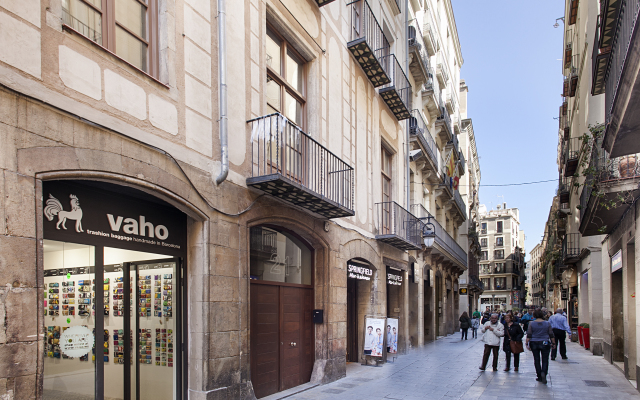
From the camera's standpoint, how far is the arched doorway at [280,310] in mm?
9062

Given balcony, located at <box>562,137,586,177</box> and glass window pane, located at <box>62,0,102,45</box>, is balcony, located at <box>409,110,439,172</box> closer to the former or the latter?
balcony, located at <box>562,137,586,177</box>

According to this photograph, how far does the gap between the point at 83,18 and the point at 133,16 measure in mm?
889

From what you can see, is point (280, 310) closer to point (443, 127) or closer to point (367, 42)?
point (367, 42)

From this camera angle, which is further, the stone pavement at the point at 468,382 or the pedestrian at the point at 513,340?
the pedestrian at the point at 513,340

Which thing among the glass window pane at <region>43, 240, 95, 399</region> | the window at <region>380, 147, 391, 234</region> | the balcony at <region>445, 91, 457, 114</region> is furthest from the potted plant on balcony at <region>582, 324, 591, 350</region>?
the glass window pane at <region>43, 240, 95, 399</region>

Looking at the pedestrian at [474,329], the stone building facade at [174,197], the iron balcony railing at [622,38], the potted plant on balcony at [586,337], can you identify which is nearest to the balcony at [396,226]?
the stone building facade at [174,197]

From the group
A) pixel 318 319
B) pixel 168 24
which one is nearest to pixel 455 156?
pixel 318 319

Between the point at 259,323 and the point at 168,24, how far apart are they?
5129 mm

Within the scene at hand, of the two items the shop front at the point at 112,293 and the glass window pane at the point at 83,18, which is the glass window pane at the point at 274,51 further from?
the glass window pane at the point at 83,18

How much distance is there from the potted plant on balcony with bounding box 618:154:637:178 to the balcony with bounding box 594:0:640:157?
2.27 meters

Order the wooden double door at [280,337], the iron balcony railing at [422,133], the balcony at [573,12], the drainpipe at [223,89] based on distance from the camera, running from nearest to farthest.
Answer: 1. the drainpipe at [223,89]
2. the wooden double door at [280,337]
3. the iron balcony railing at [422,133]
4. the balcony at [573,12]

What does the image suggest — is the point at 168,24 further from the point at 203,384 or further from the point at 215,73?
the point at 203,384

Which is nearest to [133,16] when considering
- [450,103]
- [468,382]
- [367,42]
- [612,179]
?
[367,42]

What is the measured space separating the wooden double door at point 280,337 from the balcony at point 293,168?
176cm
